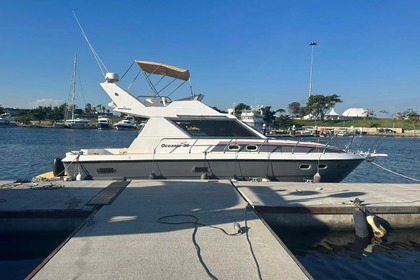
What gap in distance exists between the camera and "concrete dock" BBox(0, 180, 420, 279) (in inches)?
168

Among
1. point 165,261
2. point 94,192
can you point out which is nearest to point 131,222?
point 165,261

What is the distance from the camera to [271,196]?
8492mm

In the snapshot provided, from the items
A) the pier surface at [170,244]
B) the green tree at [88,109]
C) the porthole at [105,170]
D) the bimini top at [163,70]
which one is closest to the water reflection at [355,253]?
the pier surface at [170,244]

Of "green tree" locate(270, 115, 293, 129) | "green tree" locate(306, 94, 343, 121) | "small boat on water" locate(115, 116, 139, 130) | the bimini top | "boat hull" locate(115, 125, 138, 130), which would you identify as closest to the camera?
the bimini top

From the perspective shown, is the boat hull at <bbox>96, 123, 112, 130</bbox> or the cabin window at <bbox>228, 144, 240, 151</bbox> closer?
the cabin window at <bbox>228, 144, 240, 151</bbox>

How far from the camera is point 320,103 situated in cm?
10644

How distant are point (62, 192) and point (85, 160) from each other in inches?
109

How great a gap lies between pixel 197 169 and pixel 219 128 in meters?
1.60

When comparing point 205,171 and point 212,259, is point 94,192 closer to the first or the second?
point 205,171

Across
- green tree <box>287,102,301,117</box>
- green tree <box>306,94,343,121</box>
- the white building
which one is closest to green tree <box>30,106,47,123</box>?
green tree <box>306,94,343,121</box>

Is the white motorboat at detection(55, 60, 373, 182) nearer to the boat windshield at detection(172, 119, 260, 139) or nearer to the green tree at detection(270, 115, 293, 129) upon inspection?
the boat windshield at detection(172, 119, 260, 139)

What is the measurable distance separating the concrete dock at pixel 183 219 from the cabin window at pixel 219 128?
7.26 feet

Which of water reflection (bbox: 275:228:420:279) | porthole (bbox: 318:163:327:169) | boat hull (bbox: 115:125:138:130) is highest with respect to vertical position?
porthole (bbox: 318:163:327:169)

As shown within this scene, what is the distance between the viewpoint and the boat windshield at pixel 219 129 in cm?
1189
